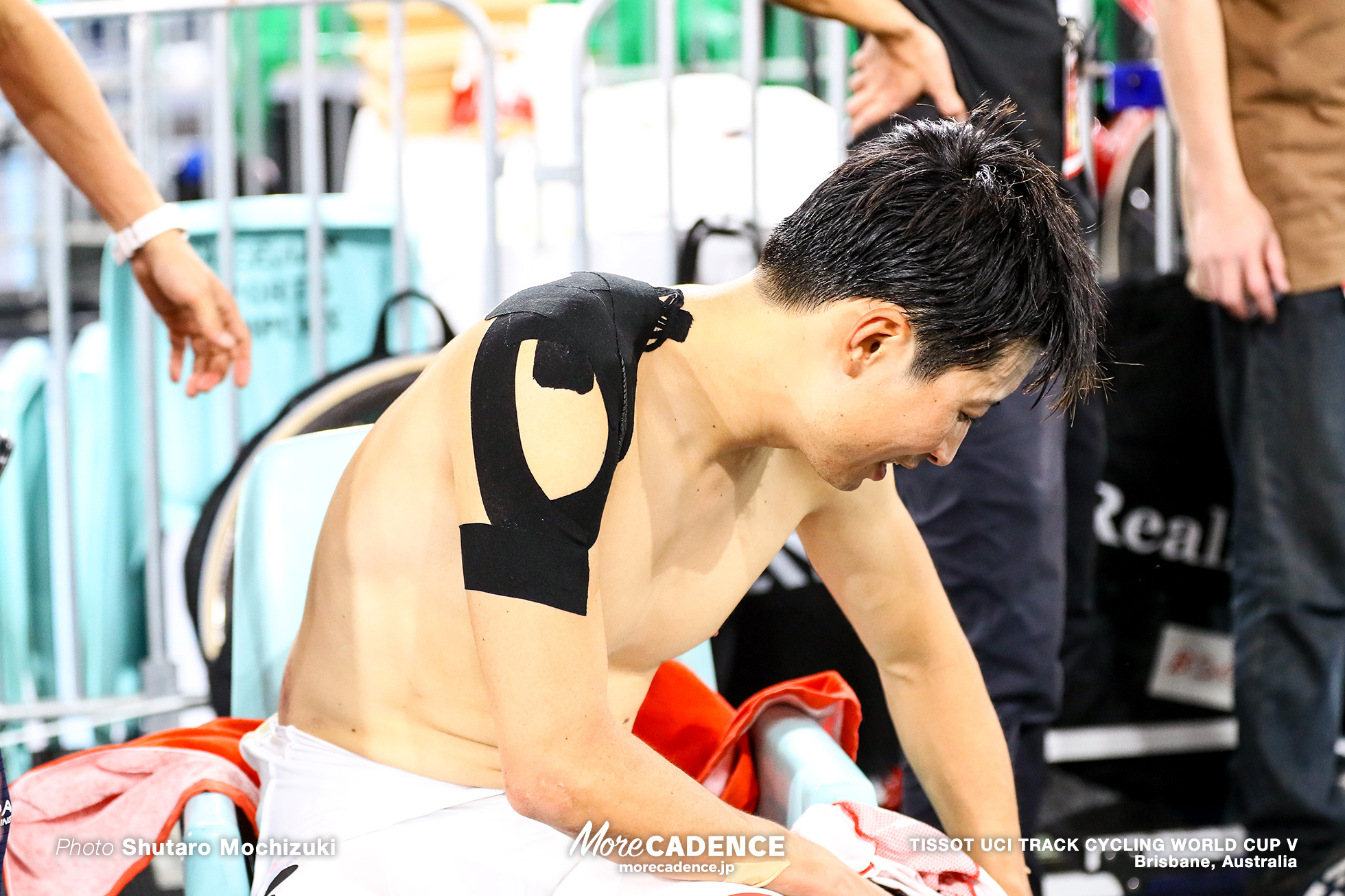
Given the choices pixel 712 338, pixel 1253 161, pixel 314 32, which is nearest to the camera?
pixel 712 338

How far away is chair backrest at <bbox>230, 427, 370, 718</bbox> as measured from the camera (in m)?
1.54

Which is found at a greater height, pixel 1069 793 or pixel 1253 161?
pixel 1253 161

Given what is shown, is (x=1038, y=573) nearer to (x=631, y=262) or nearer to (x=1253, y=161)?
(x=1253, y=161)

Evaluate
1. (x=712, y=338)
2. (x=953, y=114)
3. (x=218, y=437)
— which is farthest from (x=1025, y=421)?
(x=218, y=437)

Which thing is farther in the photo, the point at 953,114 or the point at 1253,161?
the point at 1253,161

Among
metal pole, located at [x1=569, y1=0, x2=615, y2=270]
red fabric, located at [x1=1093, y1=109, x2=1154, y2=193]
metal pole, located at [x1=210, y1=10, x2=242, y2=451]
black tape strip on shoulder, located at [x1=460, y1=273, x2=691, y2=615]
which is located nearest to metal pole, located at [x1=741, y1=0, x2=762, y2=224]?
metal pole, located at [x1=569, y1=0, x2=615, y2=270]

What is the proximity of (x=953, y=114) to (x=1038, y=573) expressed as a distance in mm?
679

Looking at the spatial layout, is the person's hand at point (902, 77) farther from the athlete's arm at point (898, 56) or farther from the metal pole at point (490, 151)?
the metal pole at point (490, 151)

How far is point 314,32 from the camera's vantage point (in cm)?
256

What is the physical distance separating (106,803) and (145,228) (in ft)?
2.48

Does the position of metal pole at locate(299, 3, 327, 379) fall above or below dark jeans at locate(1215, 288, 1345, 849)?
above

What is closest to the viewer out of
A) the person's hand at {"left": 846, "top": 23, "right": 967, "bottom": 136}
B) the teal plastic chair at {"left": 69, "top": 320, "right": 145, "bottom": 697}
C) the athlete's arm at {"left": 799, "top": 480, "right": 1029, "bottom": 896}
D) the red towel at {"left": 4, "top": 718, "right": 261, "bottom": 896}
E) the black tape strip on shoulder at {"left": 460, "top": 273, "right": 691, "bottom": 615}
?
the black tape strip on shoulder at {"left": 460, "top": 273, "right": 691, "bottom": 615}

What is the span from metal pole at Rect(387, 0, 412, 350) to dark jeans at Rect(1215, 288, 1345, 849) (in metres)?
1.61

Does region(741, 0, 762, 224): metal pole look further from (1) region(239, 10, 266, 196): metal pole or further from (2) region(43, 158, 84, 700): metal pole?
(1) region(239, 10, 266, 196): metal pole
